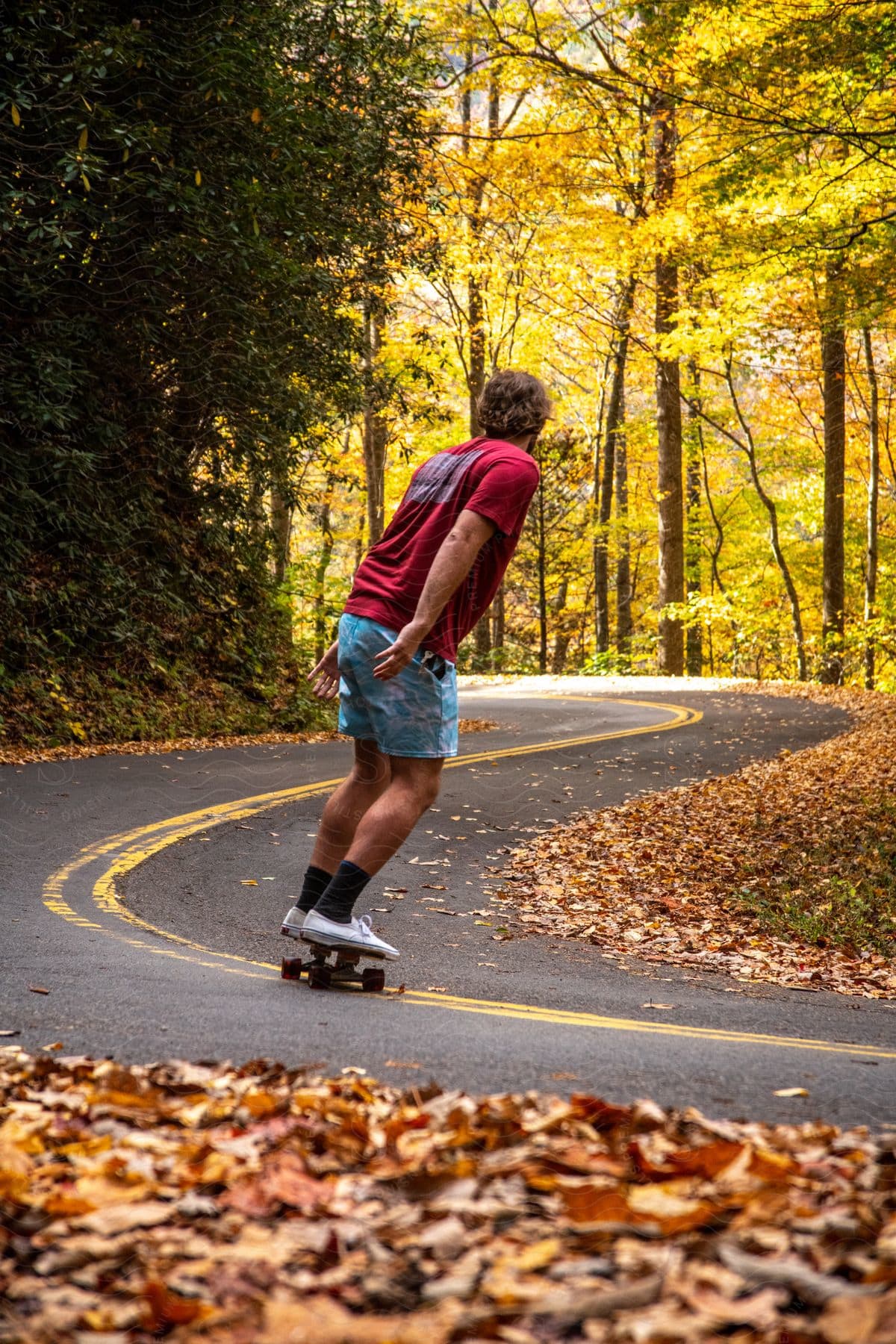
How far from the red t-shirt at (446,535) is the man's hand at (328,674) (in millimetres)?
275

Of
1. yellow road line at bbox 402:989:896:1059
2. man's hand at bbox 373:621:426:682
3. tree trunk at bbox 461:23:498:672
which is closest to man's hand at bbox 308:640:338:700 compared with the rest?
man's hand at bbox 373:621:426:682

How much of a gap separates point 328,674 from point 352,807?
2.10 ft

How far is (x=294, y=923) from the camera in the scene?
196 inches

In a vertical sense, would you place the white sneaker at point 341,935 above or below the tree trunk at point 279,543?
below

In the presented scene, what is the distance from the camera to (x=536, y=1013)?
15.3 feet

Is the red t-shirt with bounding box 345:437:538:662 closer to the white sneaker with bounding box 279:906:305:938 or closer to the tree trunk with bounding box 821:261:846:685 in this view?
the white sneaker with bounding box 279:906:305:938

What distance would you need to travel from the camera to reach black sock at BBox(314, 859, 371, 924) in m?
4.65

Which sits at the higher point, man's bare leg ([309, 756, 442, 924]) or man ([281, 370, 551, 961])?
man ([281, 370, 551, 961])

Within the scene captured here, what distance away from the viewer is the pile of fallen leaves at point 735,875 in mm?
6898

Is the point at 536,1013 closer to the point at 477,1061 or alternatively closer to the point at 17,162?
the point at 477,1061

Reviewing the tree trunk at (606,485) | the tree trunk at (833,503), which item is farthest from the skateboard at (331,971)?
the tree trunk at (606,485)

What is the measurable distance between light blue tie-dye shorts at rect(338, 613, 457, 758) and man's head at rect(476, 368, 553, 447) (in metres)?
1.03

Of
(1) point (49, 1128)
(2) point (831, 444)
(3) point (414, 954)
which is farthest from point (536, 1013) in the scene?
(2) point (831, 444)

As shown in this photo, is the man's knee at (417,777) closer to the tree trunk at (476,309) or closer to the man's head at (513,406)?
the man's head at (513,406)
